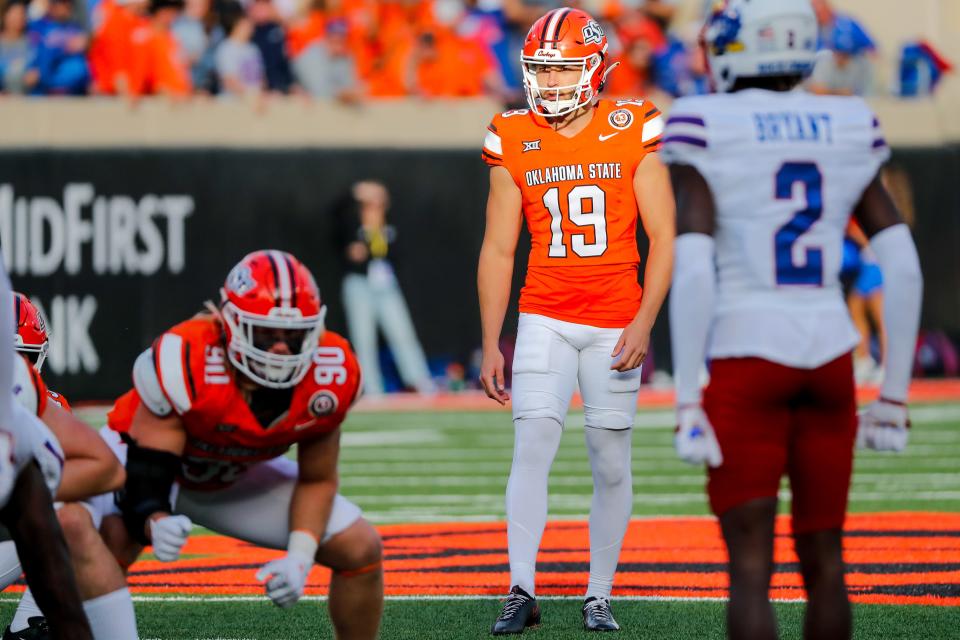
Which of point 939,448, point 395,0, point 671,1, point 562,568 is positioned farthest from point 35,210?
point 562,568

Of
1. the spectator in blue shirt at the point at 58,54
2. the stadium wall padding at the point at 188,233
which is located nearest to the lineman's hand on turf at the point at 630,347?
the stadium wall padding at the point at 188,233

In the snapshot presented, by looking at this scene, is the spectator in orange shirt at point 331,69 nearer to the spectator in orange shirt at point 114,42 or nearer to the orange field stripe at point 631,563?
the spectator in orange shirt at point 114,42

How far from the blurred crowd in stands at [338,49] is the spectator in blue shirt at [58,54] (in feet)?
0.03

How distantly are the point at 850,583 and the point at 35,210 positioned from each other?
31.4ft

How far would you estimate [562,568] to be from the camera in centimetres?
653

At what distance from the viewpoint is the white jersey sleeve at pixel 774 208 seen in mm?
3607

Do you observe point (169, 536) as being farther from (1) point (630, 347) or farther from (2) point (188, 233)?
(2) point (188, 233)

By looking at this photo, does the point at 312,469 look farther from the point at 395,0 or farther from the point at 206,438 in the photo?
the point at 395,0

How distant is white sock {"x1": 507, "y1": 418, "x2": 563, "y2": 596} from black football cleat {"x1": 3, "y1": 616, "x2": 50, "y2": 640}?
54.8 inches

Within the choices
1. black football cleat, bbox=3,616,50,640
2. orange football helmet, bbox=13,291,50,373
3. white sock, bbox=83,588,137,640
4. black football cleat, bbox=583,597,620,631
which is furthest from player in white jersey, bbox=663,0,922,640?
orange football helmet, bbox=13,291,50,373

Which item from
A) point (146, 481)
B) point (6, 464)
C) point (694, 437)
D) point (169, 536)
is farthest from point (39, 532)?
point (694, 437)

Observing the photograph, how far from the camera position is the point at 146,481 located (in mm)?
4117

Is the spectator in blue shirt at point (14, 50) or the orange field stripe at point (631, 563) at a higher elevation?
the spectator in blue shirt at point (14, 50)

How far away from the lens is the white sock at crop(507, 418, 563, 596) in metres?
5.24
